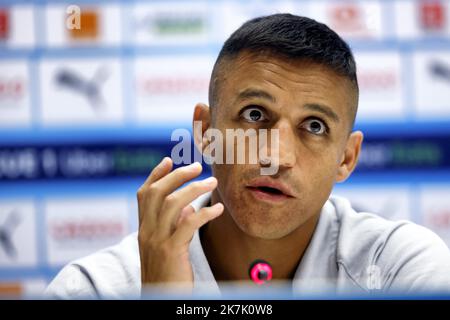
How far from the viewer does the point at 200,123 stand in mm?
1080

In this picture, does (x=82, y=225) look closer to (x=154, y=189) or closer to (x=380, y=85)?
(x=154, y=189)

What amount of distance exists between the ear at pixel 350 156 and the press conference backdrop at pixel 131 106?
38 mm

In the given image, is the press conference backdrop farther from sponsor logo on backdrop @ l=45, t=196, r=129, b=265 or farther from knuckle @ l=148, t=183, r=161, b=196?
knuckle @ l=148, t=183, r=161, b=196

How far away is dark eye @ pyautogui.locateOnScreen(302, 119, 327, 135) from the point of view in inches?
38.9

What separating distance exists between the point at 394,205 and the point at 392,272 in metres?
0.21

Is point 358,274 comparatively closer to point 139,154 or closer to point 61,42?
point 139,154

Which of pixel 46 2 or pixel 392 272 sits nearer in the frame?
pixel 392 272

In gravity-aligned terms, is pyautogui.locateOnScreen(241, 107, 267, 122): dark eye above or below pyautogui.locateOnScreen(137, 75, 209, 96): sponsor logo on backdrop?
below

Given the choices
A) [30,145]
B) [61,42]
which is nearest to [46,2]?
[61,42]

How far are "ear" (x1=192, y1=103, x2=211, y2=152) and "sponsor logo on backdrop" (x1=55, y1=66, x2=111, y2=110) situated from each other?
0.76 ft

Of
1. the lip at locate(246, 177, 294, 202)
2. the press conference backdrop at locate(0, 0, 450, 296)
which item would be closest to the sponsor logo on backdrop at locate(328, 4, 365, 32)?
the press conference backdrop at locate(0, 0, 450, 296)

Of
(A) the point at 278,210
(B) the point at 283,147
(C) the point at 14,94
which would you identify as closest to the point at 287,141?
(B) the point at 283,147

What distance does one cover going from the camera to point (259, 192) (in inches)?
38.1

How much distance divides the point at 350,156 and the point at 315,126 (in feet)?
0.42
